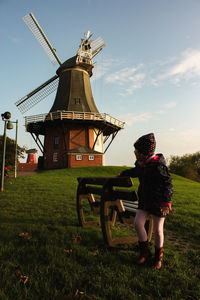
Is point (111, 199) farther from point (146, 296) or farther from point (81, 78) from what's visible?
point (81, 78)

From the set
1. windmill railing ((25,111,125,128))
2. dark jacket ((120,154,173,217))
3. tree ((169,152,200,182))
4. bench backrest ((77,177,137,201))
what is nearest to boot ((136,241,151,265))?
dark jacket ((120,154,173,217))

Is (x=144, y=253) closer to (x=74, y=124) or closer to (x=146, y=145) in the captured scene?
(x=146, y=145)

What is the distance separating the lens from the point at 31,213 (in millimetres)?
4988

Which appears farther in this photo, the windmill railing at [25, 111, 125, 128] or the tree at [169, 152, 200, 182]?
the tree at [169, 152, 200, 182]

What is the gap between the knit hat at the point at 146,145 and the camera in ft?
9.04

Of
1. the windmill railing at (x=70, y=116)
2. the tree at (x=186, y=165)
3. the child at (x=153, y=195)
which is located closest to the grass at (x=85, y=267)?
the child at (x=153, y=195)

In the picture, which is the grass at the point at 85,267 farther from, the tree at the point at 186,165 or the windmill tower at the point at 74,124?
the tree at the point at 186,165

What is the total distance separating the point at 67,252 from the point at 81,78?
94.6ft

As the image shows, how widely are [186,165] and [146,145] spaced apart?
49665 mm

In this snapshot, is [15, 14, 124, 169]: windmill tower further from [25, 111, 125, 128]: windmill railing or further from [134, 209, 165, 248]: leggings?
[134, 209, 165, 248]: leggings

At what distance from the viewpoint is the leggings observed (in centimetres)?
256

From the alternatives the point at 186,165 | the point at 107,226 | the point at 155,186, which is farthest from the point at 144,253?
the point at 186,165

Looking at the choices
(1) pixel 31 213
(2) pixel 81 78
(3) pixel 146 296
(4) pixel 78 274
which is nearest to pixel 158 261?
(3) pixel 146 296

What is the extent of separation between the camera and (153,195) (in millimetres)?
2607
